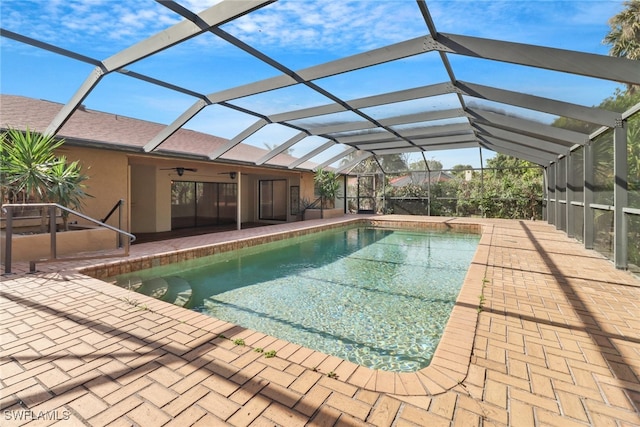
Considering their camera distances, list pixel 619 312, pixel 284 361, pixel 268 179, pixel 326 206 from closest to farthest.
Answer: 1. pixel 284 361
2. pixel 619 312
3. pixel 268 179
4. pixel 326 206

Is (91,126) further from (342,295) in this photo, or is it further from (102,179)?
(342,295)

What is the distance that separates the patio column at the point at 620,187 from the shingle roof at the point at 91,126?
950 centimetres

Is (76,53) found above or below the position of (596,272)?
above

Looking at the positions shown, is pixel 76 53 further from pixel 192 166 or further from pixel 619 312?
pixel 619 312

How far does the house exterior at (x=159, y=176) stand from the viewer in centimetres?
727

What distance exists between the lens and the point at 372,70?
19.0 ft

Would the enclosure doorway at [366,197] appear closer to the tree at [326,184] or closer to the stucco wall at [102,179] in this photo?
the tree at [326,184]

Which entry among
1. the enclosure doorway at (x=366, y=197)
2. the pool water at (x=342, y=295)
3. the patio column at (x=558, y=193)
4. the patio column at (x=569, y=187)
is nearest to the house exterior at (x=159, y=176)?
the pool water at (x=342, y=295)

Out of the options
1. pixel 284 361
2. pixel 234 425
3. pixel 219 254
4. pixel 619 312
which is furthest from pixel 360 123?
pixel 234 425

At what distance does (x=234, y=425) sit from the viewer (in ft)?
5.44

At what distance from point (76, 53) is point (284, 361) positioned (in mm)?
5818

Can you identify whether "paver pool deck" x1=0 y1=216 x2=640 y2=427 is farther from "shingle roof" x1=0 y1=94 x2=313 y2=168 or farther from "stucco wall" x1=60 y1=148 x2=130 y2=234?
"shingle roof" x1=0 y1=94 x2=313 y2=168

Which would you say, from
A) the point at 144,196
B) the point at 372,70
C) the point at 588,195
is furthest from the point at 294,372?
the point at 144,196

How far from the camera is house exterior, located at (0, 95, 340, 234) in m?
7.27
